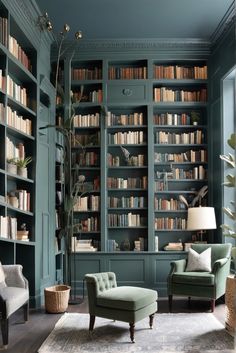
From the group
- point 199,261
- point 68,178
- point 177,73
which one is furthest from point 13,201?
point 177,73

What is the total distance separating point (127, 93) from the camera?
7.62m

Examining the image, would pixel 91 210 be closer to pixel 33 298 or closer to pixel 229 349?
pixel 33 298

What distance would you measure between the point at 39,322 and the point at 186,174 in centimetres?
345

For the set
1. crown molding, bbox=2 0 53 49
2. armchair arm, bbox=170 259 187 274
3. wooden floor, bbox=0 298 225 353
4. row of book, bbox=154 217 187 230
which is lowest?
wooden floor, bbox=0 298 225 353

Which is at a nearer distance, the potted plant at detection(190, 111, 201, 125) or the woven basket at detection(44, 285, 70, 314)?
the woven basket at detection(44, 285, 70, 314)

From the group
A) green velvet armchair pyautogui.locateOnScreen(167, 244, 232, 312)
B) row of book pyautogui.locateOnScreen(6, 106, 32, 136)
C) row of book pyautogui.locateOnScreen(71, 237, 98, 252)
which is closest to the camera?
row of book pyautogui.locateOnScreen(6, 106, 32, 136)

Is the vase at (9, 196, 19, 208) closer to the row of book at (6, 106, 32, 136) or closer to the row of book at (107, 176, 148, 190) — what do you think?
the row of book at (6, 106, 32, 136)

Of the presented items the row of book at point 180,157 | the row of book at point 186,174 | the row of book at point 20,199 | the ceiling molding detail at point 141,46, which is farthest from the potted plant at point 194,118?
the row of book at point 20,199

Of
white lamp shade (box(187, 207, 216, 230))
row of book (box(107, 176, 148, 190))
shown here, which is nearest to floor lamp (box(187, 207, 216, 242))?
white lamp shade (box(187, 207, 216, 230))

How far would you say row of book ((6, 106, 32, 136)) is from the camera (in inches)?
217

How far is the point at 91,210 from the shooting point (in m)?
7.55

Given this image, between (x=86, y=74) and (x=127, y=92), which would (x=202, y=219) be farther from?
(x=86, y=74)

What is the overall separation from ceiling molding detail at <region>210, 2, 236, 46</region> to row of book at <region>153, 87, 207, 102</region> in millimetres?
808

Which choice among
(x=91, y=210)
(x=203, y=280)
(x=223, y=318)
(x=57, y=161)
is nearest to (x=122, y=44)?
(x=57, y=161)
